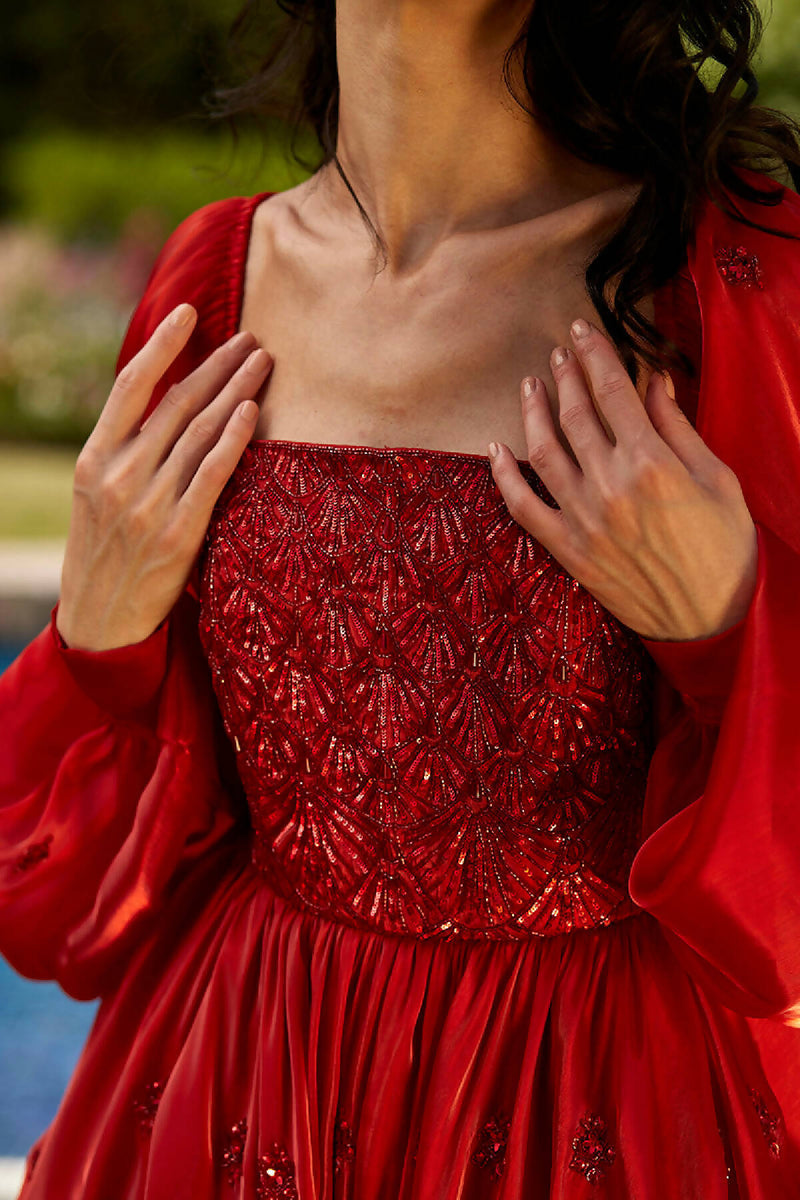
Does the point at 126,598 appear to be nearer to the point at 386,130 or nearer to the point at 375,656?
the point at 375,656

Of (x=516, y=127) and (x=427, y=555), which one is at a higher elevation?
(x=516, y=127)

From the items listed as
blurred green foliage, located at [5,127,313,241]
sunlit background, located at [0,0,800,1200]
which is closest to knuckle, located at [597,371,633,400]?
sunlit background, located at [0,0,800,1200]

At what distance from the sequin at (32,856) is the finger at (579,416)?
0.55 meters

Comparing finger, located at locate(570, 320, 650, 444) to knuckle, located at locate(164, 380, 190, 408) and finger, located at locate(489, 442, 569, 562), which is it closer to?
finger, located at locate(489, 442, 569, 562)

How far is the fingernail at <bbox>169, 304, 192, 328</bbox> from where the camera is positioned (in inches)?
40.6

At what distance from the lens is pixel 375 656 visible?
0.91 meters

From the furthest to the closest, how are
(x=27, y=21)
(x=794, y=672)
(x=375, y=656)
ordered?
(x=27, y=21) → (x=375, y=656) → (x=794, y=672)

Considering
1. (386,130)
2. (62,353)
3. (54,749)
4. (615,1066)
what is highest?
(386,130)

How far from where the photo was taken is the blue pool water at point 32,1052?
315 centimetres

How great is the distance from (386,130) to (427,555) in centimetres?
34

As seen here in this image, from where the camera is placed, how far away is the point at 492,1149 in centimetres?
89

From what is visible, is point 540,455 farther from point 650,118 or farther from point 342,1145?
point 342,1145

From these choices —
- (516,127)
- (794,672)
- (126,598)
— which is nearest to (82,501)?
(126,598)

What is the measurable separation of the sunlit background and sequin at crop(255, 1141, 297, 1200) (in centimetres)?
239
